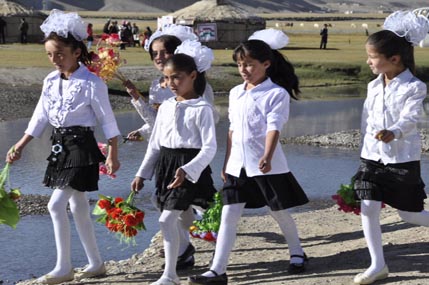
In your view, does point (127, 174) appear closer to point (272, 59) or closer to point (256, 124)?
point (272, 59)

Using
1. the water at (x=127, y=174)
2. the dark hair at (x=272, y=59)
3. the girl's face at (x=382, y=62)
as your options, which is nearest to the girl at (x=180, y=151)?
the dark hair at (x=272, y=59)

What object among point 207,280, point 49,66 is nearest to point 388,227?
point 207,280

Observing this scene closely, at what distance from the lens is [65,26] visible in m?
6.88

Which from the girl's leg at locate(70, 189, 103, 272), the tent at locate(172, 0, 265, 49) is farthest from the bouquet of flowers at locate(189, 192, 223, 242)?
the tent at locate(172, 0, 265, 49)

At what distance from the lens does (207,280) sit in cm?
652

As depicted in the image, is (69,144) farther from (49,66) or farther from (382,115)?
(49,66)

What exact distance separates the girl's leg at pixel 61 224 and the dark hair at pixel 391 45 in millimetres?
2157

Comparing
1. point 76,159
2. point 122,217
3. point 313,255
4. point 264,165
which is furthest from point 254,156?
point 313,255

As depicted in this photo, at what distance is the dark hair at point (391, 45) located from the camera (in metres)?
6.46

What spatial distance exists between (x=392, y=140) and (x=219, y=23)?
41.0 m

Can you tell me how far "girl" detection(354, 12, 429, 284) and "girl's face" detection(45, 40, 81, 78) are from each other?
192 centimetres

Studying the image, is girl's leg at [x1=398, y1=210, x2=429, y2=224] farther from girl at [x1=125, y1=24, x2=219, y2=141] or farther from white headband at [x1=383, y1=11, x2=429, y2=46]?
girl at [x1=125, y1=24, x2=219, y2=141]

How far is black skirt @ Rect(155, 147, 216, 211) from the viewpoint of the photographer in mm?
6645

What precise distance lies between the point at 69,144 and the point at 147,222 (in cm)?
368
